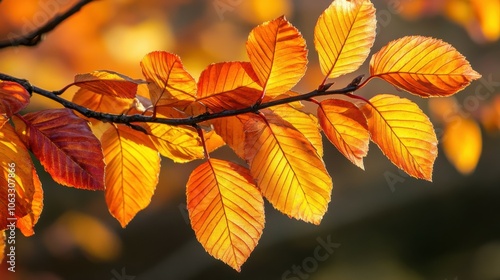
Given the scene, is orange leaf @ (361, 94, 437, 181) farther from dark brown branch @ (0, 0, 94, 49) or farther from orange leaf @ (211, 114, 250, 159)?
dark brown branch @ (0, 0, 94, 49)

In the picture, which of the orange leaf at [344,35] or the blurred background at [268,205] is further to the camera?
the blurred background at [268,205]

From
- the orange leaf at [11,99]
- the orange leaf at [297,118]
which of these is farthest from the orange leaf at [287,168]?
the orange leaf at [11,99]

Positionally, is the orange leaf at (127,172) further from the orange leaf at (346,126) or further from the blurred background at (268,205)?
the blurred background at (268,205)

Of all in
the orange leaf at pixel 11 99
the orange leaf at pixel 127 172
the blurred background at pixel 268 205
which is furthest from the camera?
the blurred background at pixel 268 205

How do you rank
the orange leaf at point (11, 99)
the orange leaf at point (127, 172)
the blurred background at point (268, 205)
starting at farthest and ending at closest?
1. the blurred background at point (268, 205)
2. the orange leaf at point (127, 172)
3. the orange leaf at point (11, 99)

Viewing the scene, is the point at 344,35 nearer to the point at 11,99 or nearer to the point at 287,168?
the point at 287,168

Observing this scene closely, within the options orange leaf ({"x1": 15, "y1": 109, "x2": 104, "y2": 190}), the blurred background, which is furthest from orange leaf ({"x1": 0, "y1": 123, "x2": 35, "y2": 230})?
the blurred background

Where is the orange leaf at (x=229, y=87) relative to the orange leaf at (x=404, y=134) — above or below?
above
